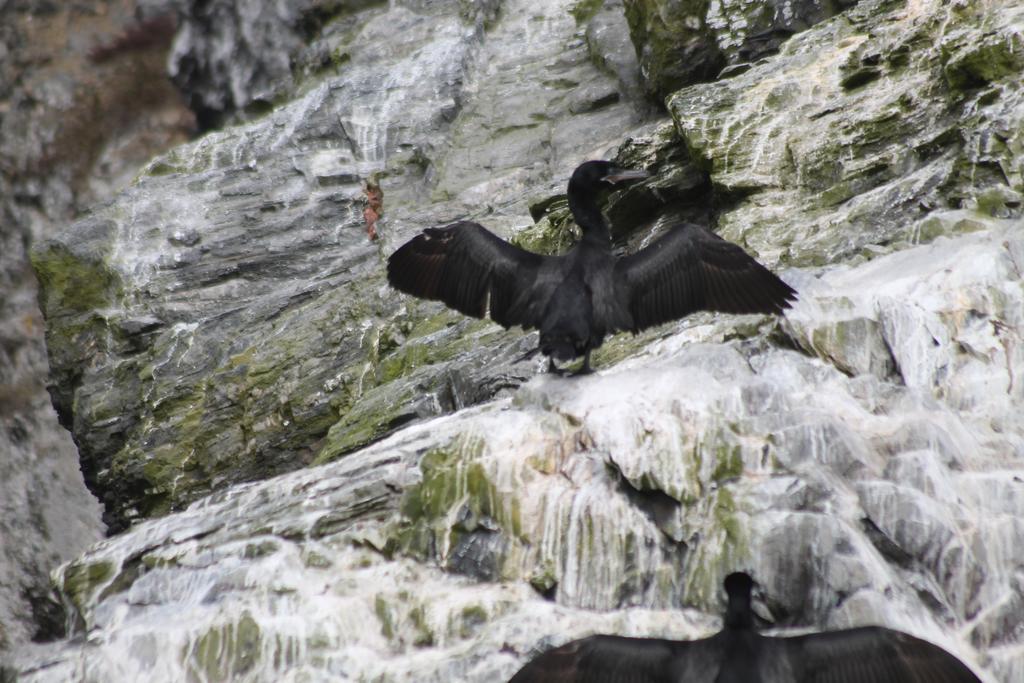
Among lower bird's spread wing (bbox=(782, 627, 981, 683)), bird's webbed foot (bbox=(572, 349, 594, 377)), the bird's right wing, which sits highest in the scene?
bird's webbed foot (bbox=(572, 349, 594, 377))

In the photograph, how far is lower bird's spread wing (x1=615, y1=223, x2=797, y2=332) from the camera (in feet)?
25.5

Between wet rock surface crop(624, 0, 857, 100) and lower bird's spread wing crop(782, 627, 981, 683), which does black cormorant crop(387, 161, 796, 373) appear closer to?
lower bird's spread wing crop(782, 627, 981, 683)

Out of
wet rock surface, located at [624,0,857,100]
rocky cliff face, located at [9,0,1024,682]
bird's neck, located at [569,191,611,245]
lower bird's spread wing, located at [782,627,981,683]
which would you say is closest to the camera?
lower bird's spread wing, located at [782,627,981,683]

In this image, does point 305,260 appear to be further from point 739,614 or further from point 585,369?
point 739,614

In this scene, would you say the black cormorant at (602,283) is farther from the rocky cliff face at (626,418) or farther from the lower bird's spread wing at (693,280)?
the rocky cliff face at (626,418)

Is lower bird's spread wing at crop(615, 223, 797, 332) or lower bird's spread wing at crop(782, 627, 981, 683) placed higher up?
lower bird's spread wing at crop(615, 223, 797, 332)

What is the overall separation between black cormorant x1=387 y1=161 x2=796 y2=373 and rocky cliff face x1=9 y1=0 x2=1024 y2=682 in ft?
1.08

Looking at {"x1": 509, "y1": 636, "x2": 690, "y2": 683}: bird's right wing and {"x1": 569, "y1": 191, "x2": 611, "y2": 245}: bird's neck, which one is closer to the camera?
{"x1": 509, "y1": 636, "x2": 690, "y2": 683}: bird's right wing

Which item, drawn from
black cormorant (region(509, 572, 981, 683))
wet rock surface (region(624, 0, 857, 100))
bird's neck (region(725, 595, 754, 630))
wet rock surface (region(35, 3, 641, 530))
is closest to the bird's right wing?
black cormorant (region(509, 572, 981, 683))

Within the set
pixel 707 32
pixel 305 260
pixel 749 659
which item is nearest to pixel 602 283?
pixel 749 659

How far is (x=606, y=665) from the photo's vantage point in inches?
228

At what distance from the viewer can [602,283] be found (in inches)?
313

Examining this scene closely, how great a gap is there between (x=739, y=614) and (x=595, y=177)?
136 inches

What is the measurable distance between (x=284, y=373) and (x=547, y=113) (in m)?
5.45
